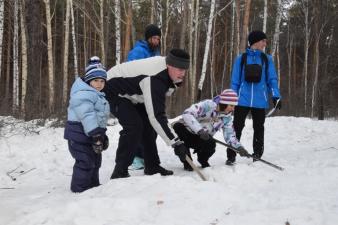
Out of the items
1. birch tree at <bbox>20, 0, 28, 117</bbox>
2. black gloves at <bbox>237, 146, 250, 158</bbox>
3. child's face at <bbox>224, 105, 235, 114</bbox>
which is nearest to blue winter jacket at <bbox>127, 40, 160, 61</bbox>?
child's face at <bbox>224, 105, 235, 114</bbox>

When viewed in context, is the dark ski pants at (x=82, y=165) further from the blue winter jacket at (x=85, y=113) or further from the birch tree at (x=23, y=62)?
the birch tree at (x=23, y=62)

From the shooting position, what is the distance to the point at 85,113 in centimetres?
419

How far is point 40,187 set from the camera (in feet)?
16.4

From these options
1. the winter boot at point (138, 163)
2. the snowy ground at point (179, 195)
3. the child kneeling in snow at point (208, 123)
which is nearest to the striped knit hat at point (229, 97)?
the child kneeling in snow at point (208, 123)

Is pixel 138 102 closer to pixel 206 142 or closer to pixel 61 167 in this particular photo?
pixel 206 142

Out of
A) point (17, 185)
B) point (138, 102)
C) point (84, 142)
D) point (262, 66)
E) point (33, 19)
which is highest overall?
point (33, 19)

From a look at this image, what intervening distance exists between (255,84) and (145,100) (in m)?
1.99

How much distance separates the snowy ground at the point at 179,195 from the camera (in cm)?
316

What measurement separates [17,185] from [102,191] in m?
1.77

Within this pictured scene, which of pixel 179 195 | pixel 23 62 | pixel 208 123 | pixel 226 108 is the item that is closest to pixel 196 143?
pixel 208 123

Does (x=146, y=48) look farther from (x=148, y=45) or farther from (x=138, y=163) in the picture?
(x=138, y=163)

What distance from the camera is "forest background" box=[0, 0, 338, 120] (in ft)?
35.5

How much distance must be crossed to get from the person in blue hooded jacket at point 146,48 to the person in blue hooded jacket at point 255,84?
1.10 metres

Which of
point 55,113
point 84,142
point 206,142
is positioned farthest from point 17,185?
point 55,113
